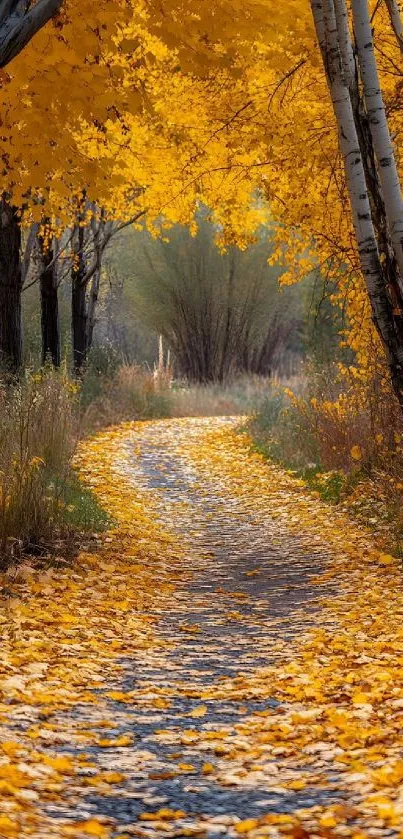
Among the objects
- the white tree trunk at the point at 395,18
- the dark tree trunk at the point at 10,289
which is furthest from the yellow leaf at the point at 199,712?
the dark tree trunk at the point at 10,289

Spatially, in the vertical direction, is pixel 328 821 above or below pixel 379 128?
below

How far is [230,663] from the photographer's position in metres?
5.32

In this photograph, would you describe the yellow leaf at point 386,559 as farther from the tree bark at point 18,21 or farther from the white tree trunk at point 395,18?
the tree bark at point 18,21

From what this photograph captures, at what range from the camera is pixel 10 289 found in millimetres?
12109

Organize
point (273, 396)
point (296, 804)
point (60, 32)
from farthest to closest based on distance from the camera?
point (273, 396) < point (60, 32) < point (296, 804)

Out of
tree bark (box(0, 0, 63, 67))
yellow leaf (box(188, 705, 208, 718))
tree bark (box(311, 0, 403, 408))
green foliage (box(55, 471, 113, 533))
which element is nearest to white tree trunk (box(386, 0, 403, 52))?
tree bark (box(311, 0, 403, 408))

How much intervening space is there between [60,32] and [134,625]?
3724mm

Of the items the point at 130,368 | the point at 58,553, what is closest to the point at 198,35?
the point at 58,553

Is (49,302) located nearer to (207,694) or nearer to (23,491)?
(23,491)

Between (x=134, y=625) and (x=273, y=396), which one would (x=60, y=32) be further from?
(x=273, y=396)

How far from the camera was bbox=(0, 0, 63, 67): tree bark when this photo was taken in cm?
526

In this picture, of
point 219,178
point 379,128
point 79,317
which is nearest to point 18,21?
point 379,128

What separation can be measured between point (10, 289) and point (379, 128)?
Answer: 20.3 feet

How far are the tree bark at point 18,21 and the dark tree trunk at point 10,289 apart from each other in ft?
21.2
